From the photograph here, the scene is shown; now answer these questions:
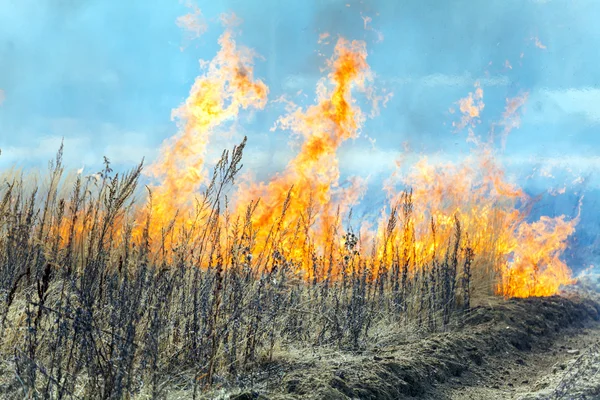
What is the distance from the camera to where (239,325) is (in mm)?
3855

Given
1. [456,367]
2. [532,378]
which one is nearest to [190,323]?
[456,367]

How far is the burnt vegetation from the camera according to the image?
258 cm

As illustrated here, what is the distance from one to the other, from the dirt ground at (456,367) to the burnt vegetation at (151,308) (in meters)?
0.20

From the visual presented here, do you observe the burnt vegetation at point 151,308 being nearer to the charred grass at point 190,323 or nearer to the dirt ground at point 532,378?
the charred grass at point 190,323

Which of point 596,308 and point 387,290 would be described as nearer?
point 387,290

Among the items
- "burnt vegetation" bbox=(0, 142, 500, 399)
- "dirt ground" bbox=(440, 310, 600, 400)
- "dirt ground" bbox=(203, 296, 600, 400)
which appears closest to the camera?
"burnt vegetation" bbox=(0, 142, 500, 399)

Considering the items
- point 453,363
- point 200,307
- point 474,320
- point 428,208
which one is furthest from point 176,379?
point 428,208

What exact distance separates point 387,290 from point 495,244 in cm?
320

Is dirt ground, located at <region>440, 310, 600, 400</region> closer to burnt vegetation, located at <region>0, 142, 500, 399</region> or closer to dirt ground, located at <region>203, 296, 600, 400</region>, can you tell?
dirt ground, located at <region>203, 296, 600, 400</region>

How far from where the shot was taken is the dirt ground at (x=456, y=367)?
3343mm

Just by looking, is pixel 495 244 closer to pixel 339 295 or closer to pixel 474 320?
pixel 474 320

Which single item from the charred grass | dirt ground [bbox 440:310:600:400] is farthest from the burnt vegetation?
dirt ground [bbox 440:310:600:400]

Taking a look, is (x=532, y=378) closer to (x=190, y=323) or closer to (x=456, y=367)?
(x=456, y=367)

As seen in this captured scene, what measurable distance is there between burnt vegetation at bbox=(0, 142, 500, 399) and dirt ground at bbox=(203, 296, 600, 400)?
0.20m
